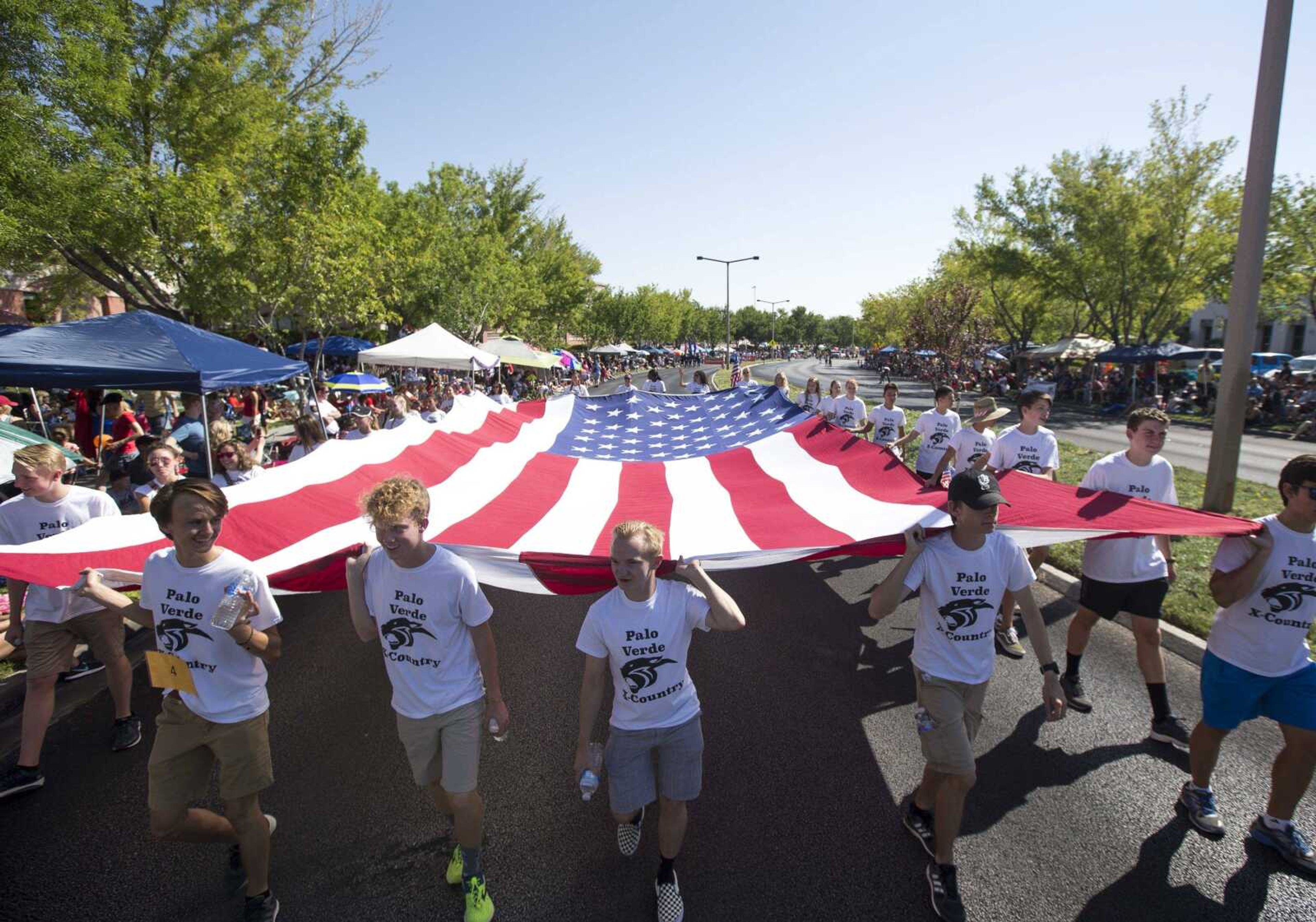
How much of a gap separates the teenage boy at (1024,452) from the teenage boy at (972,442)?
525 millimetres

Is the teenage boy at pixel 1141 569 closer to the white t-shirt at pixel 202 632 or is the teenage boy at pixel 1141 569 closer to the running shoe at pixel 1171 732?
the running shoe at pixel 1171 732

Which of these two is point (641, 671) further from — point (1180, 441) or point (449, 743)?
point (1180, 441)

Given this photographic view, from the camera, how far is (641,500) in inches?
205

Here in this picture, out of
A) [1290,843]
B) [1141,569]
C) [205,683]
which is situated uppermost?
[1141,569]

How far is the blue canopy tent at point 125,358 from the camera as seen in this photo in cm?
693

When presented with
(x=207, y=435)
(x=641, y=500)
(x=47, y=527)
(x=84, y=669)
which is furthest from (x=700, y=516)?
(x=207, y=435)

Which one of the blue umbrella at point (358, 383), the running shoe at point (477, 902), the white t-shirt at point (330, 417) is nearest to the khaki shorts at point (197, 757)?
the running shoe at point (477, 902)

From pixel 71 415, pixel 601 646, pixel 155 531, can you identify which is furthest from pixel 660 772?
pixel 71 415

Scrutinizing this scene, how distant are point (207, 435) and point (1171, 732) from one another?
8714 mm

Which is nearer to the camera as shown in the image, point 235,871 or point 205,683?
point 205,683

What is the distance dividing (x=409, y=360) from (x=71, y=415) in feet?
31.3

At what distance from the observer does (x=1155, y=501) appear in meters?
3.82

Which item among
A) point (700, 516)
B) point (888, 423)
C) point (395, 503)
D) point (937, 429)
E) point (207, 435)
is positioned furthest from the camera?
point (888, 423)

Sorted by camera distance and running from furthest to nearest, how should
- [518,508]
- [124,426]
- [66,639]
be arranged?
[124,426], [518,508], [66,639]
